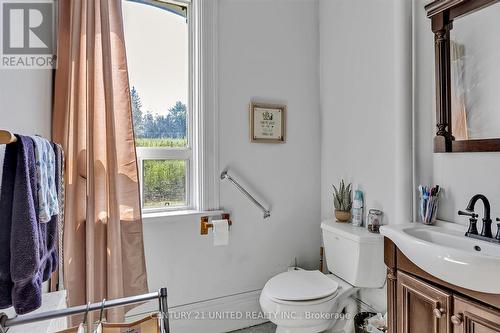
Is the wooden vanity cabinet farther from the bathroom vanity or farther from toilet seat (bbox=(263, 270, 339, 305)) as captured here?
toilet seat (bbox=(263, 270, 339, 305))

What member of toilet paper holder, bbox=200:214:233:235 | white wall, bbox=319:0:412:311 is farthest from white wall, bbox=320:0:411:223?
toilet paper holder, bbox=200:214:233:235

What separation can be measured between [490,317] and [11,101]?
2203 millimetres

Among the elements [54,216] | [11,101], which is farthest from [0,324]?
[11,101]

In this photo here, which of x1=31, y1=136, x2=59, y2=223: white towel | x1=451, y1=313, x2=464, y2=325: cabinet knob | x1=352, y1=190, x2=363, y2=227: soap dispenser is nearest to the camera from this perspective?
x1=31, y1=136, x2=59, y2=223: white towel

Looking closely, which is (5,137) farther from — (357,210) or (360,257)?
(357,210)

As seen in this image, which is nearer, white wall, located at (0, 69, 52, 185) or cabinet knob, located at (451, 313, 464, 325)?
cabinet knob, located at (451, 313, 464, 325)

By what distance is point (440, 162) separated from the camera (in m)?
1.66

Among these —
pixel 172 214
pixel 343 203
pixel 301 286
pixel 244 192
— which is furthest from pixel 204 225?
pixel 343 203

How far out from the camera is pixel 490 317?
3.45 ft

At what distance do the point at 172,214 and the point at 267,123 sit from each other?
94cm

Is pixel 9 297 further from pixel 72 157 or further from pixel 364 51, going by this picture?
pixel 364 51

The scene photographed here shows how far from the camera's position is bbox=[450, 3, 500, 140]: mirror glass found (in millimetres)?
1404

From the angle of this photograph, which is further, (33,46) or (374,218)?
(374,218)

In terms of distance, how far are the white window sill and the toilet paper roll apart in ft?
0.27
